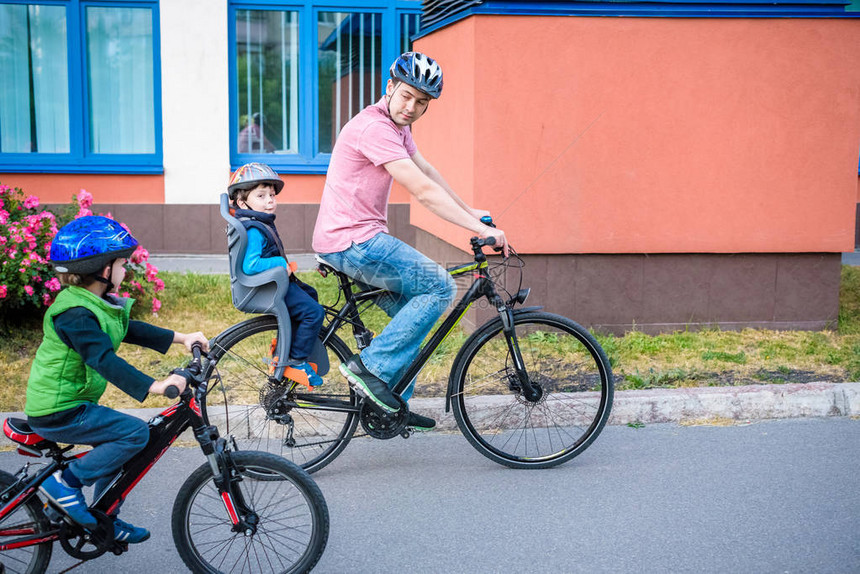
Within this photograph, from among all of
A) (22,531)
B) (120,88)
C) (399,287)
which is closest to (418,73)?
(399,287)

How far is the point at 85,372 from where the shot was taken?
3229 mm

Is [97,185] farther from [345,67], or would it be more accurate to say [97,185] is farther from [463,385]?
[463,385]

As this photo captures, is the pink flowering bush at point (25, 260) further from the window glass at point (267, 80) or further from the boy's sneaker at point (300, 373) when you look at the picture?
the window glass at point (267, 80)

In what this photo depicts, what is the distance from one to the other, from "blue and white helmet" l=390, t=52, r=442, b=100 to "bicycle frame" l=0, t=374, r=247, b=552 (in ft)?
5.78

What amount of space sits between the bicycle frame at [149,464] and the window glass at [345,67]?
867 centimetres

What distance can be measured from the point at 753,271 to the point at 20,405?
5.42 m

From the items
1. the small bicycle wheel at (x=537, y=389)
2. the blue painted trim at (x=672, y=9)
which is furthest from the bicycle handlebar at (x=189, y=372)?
the blue painted trim at (x=672, y=9)

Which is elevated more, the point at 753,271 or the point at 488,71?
the point at 488,71

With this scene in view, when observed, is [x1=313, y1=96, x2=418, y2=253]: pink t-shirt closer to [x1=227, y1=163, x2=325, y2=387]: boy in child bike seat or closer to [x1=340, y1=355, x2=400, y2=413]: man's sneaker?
[x1=227, y1=163, x2=325, y2=387]: boy in child bike seat

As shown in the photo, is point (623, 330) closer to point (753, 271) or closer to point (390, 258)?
point (753, 271)

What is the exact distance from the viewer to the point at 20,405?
534 cm

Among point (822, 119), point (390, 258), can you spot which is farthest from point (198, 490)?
point (822, 119)

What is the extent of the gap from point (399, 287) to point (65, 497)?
6.10 ft

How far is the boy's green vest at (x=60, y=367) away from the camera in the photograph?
3.15 metres
